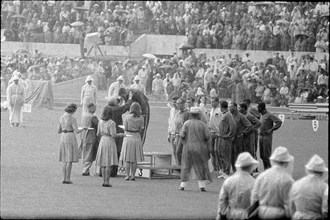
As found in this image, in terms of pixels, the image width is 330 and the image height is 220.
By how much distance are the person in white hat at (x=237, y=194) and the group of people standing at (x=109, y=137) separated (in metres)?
6.82

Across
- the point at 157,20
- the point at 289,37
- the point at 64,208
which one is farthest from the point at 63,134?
the point at 157,20

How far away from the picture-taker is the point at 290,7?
3819 cm

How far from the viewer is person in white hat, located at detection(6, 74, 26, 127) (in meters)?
29.8

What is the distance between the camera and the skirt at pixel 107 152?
18.5 m

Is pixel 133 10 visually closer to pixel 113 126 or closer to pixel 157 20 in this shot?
pixel 157 20

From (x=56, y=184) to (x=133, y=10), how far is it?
2677cm

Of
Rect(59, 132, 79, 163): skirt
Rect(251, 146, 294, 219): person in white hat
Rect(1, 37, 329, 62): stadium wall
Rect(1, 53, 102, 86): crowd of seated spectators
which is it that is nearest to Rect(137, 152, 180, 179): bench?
Rect(59, 132, 79, 163): skirt

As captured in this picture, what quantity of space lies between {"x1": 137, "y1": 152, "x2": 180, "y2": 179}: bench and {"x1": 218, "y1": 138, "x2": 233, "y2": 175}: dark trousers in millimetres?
783

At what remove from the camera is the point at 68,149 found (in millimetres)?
18781

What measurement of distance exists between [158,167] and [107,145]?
68.3 inches

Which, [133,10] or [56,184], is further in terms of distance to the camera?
[133,10]

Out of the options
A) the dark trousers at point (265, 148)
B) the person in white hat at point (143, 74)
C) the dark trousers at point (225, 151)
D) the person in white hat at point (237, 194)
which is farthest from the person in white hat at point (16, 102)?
the person in white hat at point (237, 194)

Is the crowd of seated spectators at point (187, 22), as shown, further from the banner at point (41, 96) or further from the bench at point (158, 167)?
the bench at point (158, 167)

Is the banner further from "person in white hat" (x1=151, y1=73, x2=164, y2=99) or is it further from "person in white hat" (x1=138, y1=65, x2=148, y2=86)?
"person in white hat" (x1=151, y1=73, x2=164, y2=99)
